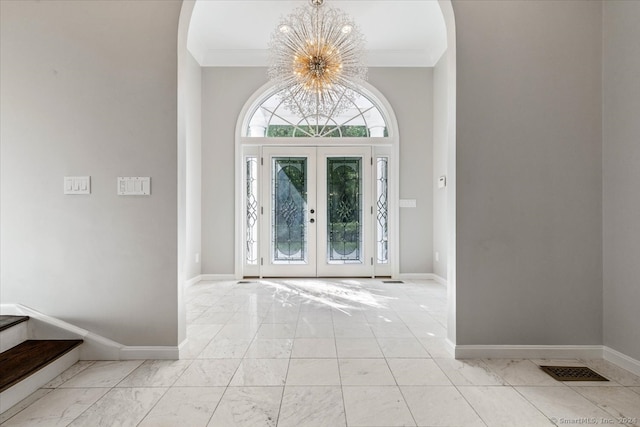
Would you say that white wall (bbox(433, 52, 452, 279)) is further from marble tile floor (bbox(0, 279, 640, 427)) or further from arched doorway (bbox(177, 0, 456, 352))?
arched doorway (bbox(177, 0, 456, 352))

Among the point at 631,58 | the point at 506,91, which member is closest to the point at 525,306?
the point at 506,91

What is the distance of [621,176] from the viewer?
80.7 inches

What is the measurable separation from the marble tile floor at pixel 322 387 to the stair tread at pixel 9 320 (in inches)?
17.9

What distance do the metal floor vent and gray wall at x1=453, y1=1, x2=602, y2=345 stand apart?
181mm

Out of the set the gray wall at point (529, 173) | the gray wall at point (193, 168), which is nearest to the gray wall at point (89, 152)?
the gray wall at point (529, 173)

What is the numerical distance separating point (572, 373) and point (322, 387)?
1514 mm

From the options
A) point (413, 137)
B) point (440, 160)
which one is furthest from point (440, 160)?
point (413, 137)

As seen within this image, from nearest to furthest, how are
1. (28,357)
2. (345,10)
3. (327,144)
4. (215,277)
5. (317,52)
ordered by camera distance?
(28,357) < (317,52) < (345,10) < (215,277) < (327,144)

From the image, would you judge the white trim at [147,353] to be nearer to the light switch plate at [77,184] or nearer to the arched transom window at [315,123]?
the light switch plate at [77,184]

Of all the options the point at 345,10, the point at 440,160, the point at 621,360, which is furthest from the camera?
the point at 440,160

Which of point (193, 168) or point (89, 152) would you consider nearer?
point (89, 152)

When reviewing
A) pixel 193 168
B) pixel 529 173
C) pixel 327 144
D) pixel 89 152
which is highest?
pixel 327 144

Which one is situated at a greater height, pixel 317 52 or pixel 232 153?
pixel 317 52

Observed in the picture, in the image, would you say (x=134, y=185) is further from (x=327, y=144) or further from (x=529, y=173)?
(x=327, y=144)
